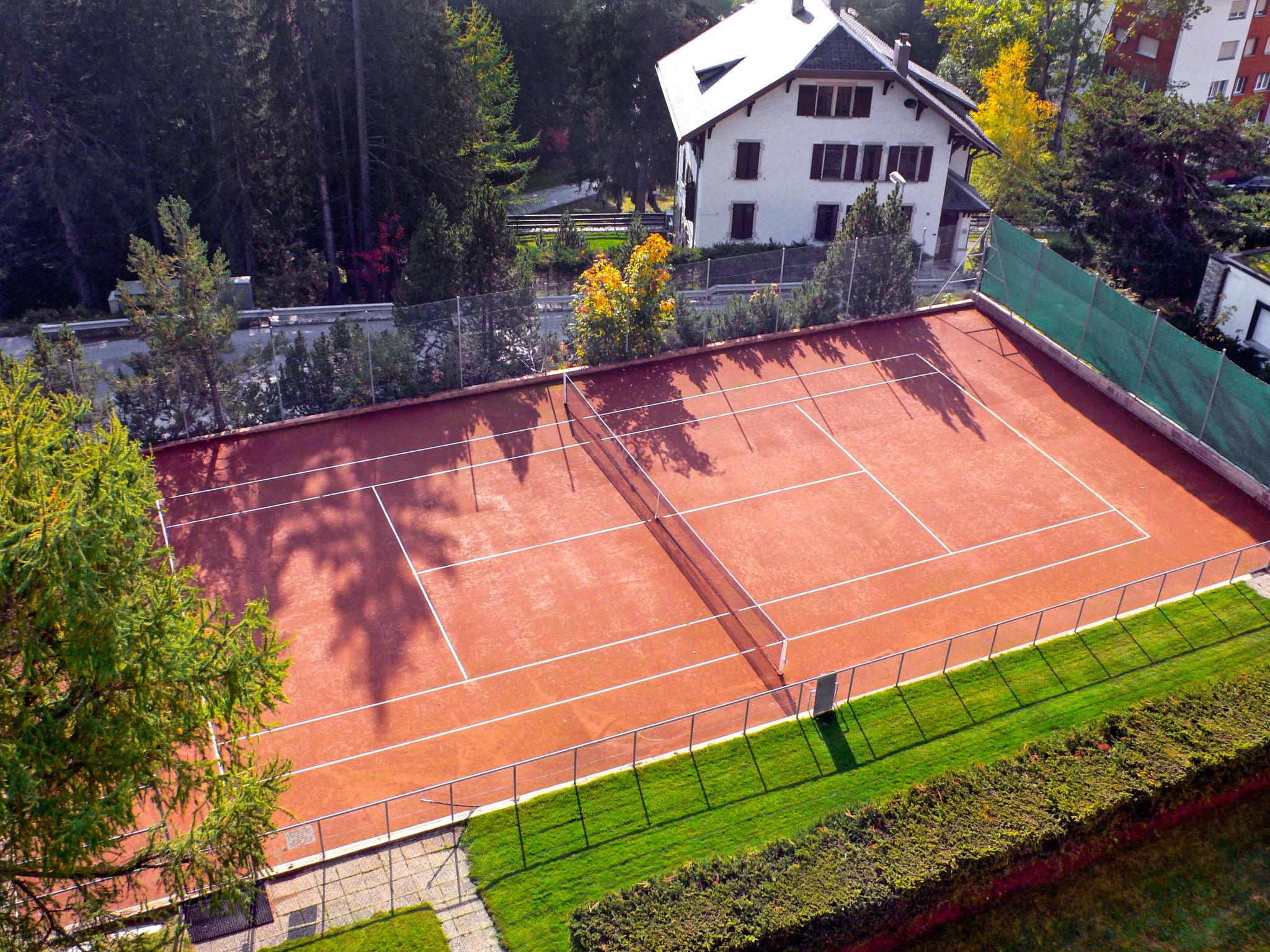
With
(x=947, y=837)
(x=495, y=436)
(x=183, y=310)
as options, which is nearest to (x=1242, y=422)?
(x=947, y=837)

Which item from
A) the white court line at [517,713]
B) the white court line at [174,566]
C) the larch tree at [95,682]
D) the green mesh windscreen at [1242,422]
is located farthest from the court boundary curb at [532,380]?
the larch tree at [95,682]

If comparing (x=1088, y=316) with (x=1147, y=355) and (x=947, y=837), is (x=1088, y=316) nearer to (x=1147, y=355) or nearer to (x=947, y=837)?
A: (x=1147, y=355)

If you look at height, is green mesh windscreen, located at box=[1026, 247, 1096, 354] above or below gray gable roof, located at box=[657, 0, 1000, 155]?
below

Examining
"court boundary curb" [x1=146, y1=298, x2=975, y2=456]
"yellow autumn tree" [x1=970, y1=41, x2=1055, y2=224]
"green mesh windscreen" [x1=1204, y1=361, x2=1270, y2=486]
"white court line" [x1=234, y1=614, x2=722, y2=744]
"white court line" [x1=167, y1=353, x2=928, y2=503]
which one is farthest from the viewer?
"yellow autumn tree" [x1=970, y1=41, x2=1055, y2=224]

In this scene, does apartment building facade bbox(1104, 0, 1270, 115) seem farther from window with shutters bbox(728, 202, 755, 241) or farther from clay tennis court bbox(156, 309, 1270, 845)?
clay tennis court bbox(156, 309, 1270, 845)

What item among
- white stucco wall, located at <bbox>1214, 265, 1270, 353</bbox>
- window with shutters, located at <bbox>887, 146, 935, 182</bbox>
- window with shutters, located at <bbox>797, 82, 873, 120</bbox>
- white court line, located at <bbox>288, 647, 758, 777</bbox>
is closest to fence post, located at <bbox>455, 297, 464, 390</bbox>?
white court line, located at <bbox>288, 647, 758, 777</bbox>
